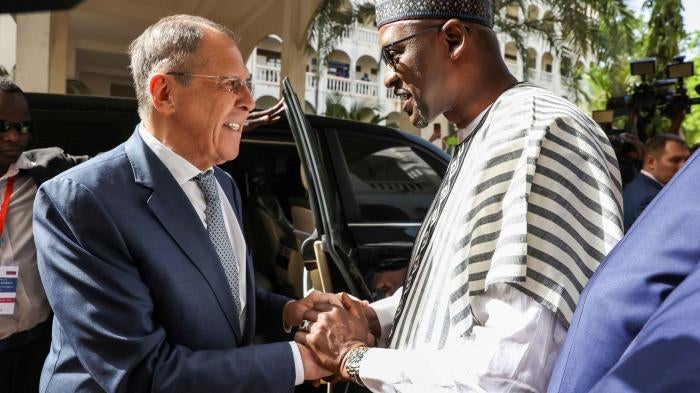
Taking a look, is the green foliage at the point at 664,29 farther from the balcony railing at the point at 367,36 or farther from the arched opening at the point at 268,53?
the balcony railing at the point at 367,36

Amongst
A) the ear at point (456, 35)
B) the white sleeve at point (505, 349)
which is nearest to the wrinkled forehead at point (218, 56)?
the ear at point (456, 35)

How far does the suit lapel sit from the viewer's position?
152 cm

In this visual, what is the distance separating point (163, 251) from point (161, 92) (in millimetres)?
436

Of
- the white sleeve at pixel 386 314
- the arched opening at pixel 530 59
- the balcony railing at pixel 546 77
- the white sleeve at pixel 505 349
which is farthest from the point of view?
the balcony railing at pixel 546 77

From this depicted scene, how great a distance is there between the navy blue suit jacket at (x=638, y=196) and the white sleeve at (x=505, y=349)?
3.88 metres

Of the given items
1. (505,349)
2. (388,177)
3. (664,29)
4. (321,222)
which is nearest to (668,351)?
(505,349)

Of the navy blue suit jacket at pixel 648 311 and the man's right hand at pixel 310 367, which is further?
the man's right hand at pixel 310 367

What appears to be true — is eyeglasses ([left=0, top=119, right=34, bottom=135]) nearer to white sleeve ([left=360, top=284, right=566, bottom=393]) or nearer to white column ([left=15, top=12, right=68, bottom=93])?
white sleeve ([left=360, top=284, right=566, bottom=393])

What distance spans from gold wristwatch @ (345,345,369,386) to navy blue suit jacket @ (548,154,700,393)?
68cm

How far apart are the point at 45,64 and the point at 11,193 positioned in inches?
328

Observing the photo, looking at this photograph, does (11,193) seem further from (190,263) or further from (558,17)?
(558,17)

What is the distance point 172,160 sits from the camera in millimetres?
1645

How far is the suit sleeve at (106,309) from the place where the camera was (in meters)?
1.38

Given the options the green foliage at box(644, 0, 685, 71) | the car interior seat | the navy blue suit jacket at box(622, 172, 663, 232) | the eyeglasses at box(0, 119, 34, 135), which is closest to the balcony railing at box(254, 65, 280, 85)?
the green foliage at box(644, 0, 685, 71)
